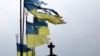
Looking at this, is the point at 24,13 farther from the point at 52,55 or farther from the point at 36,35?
the point at 52,55

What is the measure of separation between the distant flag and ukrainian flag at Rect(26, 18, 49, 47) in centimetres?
50

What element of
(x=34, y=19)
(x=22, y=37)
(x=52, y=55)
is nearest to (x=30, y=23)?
(x=34, y=19)

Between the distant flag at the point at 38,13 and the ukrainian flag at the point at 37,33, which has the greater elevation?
the distant flag at the point at 38,13

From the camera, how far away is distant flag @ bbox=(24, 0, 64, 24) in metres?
30.4

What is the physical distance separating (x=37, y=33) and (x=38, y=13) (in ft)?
5.20

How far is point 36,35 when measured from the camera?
3106 cm

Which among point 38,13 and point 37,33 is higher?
point 38,13

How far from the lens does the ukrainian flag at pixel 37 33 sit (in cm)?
3022

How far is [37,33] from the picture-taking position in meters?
31.2

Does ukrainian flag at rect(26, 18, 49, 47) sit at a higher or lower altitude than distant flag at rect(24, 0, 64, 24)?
lower

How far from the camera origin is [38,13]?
30.7 meters

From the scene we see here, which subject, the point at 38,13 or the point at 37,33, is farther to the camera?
the point at 37,33

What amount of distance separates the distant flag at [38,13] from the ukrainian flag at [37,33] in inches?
19.7

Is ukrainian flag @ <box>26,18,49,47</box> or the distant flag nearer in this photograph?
ukrainian flag @ <box>26,18,49,47</box>
